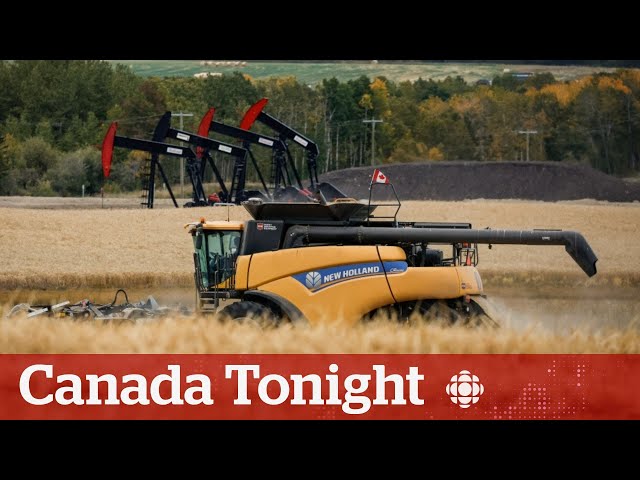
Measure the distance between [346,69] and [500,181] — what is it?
3002 cm

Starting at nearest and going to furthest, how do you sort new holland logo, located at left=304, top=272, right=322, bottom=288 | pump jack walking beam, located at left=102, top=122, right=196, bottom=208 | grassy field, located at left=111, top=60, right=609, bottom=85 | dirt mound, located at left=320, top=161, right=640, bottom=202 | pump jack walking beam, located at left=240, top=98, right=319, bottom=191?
new holland logo, located at left=304, top=272, right=322, bottom=288 → pump jack walking beam, located at left=102, top=122, right=196, bottom=208 → pump jack walking beam, located at left=240, top=98, right=319, bottom=191 → dirt mound, located at left=320, top=161, right=640, bottom=202 → grassy field, located at left=111, top=60, right=609, bottom=85

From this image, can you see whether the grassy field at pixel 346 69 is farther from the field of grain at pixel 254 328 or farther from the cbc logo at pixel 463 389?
the cbc logo at pixel 463 389

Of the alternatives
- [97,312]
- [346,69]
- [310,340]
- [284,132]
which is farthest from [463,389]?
[346,69]

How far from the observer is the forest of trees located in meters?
80.2

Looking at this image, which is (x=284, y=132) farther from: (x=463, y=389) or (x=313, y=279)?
→ (x=463, y=389)

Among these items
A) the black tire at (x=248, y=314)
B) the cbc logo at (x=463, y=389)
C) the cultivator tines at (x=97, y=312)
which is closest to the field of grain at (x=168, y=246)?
the cultivator tines at (x=97, y=312)

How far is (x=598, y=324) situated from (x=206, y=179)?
6937 cm

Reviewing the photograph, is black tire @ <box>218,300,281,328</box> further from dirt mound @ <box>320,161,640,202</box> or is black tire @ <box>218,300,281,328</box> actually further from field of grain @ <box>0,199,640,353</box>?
dirt mound @ <box>320,161,640,202</box>

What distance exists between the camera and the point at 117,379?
1330 centimetres

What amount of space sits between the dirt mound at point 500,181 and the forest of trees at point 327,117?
19.8 ft

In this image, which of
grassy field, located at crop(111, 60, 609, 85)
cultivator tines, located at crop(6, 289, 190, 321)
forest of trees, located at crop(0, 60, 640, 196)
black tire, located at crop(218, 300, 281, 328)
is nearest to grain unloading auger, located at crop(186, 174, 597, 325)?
black tire, located at crop(218, 300, 281, 328)

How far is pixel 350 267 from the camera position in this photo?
17.1 m

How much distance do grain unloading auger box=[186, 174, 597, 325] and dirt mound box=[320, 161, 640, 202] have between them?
195 feet

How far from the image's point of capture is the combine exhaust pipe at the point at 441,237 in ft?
56.3
